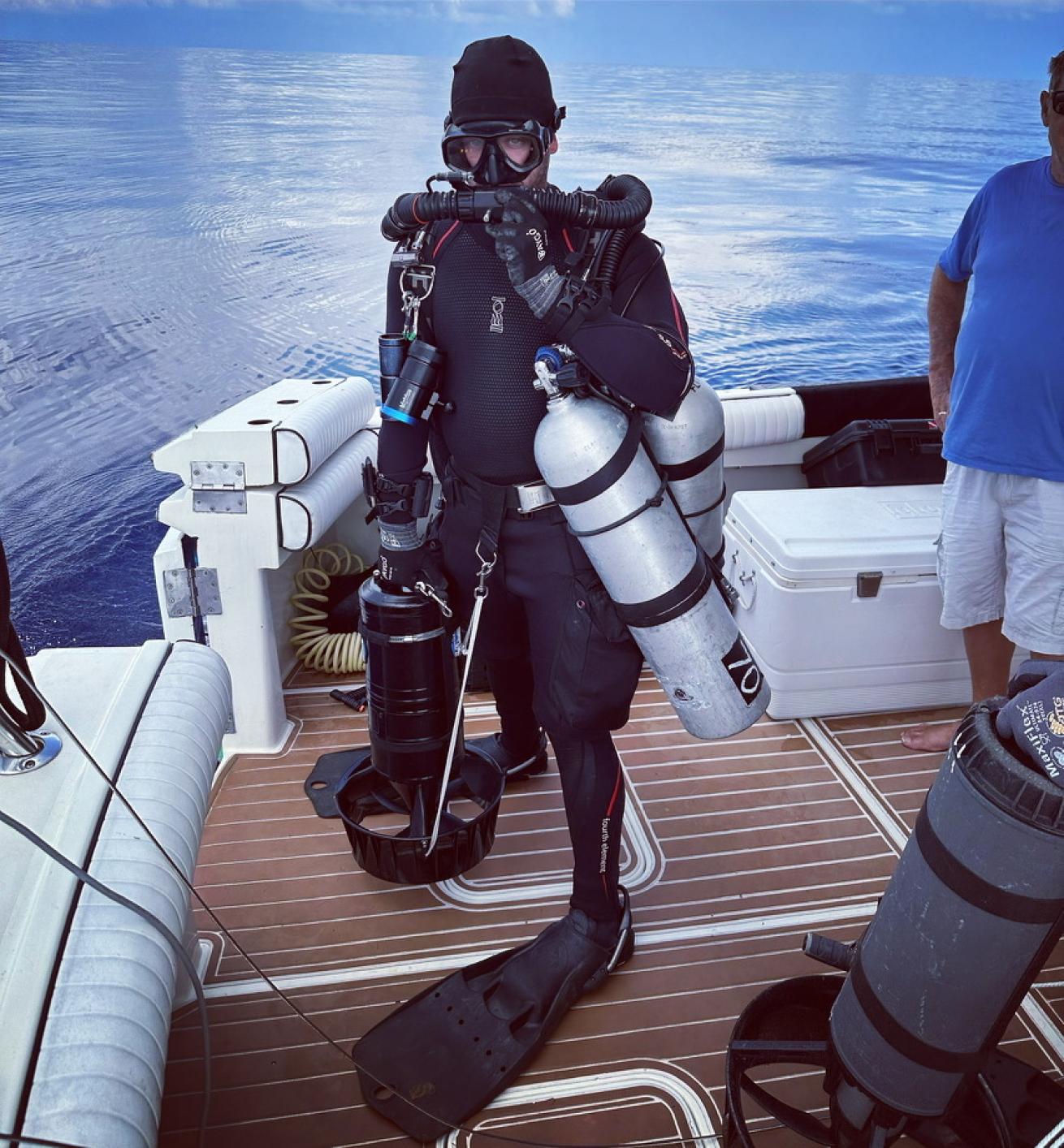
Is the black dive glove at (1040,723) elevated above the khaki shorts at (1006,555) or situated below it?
above

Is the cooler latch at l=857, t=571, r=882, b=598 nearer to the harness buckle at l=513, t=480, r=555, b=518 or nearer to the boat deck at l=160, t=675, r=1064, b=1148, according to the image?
the boat deck at l=160, t=675, r=1064, b=1148

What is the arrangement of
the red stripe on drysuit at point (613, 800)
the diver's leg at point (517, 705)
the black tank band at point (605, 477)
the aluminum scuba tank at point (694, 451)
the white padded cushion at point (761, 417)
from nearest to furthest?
the black tank band at point (605, 477)
the aluminum scuba tank at point (694, 451)
the red stripe on drysuit at point (613, 800)
the diver's leg at point (517, 705)
the white padded cushion at point (761, 417)

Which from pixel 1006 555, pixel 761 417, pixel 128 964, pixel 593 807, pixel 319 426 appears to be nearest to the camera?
pixel 128 964

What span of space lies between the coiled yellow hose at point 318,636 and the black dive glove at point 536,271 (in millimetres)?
1592

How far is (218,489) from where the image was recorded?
2.20 m

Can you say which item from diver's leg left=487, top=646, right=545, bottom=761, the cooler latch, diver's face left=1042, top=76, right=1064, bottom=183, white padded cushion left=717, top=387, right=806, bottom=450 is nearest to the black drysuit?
diver's leg left=487, top=646, right=545, bottom=761

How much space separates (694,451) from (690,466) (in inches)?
1.0

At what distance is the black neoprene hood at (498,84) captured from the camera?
1369 mm

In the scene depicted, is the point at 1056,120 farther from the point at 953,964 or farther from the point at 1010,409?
the point at 953,964

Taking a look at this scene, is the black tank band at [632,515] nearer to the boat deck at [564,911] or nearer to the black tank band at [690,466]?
the black tank band at [690,466]

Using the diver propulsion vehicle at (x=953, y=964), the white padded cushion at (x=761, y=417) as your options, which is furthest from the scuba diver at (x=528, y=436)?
the white padded cushion at (x=761, y=417)

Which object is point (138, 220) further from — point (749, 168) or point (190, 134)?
point (749, 168)

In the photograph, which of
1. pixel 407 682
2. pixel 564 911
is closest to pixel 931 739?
pixel 564 911

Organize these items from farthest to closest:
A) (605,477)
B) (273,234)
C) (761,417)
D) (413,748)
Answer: (273,234) < (761,417) < (413,748) < (605,477)
